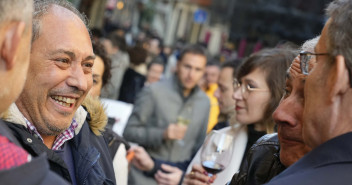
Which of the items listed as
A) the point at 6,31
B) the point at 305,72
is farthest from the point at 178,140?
the point at 6,31

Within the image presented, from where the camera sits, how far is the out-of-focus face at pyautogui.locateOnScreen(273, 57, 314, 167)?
6.67ft

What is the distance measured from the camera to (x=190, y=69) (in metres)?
6.51

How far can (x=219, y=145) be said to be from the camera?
3230 millimetres

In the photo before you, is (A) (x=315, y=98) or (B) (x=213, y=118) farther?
(B) (x=213, y=118)

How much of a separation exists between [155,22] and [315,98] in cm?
5062

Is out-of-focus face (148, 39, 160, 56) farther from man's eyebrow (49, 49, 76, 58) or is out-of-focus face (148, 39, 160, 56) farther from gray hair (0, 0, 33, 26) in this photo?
gray hair (0, 0, 33, 26)

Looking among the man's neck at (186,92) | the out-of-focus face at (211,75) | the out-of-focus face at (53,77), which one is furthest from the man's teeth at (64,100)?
the out-of-focus face at (211,75)

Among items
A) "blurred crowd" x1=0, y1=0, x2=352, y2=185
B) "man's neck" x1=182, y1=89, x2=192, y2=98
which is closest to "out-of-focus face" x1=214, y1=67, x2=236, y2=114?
"blurred crowd" x1=0, y1=0, x2=352, y2=185

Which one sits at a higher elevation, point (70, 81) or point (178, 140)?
point (70, 81)

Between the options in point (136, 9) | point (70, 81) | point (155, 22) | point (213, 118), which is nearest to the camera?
point (70, 81)

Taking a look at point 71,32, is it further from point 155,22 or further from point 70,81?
point 155,22

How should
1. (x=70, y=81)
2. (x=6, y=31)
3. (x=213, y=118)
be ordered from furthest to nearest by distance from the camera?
(x=213, y=118)
(x=70, y=81)
(x=6, y=31)

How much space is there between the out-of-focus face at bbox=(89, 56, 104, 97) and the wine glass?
121 cm

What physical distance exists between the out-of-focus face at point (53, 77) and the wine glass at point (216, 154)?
0.96m
